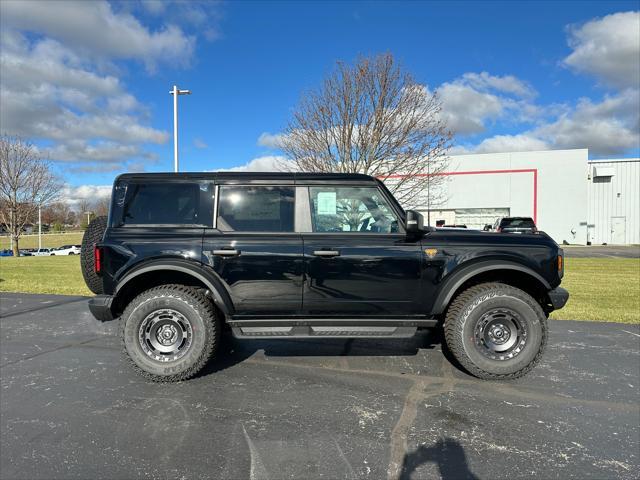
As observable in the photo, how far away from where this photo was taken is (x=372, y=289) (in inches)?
146

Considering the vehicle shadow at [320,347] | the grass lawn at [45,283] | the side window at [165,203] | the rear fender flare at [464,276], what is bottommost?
the vehicle shadow at [320,347]

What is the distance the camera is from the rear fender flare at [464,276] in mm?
3695

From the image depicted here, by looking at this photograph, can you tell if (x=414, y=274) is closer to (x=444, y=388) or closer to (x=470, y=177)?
(x=444, y=388)

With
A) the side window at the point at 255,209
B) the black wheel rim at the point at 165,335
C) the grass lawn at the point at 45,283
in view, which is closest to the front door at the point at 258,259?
the side window at the point at 255,209

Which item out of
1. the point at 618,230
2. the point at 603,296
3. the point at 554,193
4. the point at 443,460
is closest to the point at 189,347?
the point at 443,460

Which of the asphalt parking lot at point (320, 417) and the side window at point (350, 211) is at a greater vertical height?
the side window at point (350, 211)

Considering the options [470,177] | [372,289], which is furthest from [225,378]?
[470,177]

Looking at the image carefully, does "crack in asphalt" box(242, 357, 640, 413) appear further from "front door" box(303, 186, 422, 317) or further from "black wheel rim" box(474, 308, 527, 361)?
"front door" box(303, 186, 422, 317)

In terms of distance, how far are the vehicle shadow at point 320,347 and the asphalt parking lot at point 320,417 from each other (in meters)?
0.03

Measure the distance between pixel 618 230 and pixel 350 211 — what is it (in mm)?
42196

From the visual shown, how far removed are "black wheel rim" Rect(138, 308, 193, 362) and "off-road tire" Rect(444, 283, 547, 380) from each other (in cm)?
251

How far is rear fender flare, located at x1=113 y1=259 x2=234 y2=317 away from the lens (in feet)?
12.0

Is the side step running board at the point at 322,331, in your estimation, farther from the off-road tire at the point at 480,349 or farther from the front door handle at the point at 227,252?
the front door handle at the point at 227,252

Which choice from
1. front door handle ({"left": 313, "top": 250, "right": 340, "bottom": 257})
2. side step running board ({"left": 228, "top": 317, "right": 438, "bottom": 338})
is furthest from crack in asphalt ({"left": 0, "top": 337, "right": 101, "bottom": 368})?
front door handle ({"left": 313, "top": 250, "right": 340, "bottom": 257})
